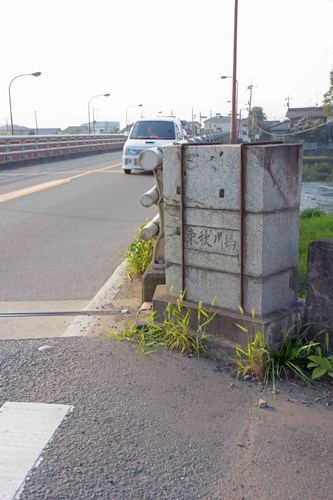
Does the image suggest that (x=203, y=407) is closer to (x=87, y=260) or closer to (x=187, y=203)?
(x=187, y=203)

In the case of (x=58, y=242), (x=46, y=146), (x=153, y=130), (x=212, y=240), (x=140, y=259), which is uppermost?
(x=153, y=130)

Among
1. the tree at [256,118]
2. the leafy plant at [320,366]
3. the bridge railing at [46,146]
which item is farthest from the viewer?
the tree at [256,118]

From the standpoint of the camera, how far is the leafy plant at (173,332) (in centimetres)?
410

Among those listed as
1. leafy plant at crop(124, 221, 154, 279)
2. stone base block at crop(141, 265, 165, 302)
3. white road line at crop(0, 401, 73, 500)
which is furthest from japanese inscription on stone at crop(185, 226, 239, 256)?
leafy plant at crop(124, 221, 154, 279)

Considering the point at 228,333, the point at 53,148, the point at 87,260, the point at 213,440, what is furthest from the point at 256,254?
the point at 53,148

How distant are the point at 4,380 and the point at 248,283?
1798mm

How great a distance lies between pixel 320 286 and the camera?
12.8 ft

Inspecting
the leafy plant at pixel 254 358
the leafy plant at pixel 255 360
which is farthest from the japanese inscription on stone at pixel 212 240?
the leafy plant at pixel 255 360

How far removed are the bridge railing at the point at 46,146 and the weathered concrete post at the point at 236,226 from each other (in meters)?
18.5

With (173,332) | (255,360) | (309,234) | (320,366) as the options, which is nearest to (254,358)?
(255,360)

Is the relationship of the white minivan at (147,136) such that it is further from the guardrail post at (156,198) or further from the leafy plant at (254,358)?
the leafy plant at (254,358)

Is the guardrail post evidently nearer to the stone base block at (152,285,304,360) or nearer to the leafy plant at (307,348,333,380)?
the stone base block at (152,285,304,360)

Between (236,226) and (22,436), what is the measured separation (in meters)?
1.96

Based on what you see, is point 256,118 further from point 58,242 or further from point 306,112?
point 58,242
